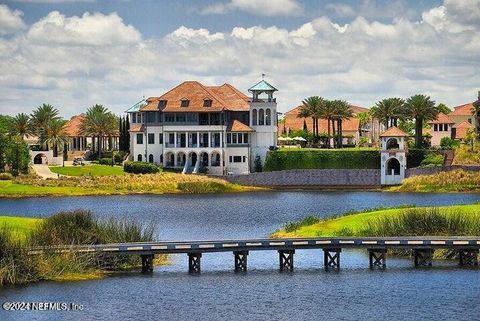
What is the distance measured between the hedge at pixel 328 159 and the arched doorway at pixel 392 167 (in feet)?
5.21

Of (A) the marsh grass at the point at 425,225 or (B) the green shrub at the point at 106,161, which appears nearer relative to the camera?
(A) the marsh grass at the point at 425,225

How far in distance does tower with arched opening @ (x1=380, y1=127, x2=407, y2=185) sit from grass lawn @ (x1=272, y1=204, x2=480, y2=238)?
6740 centimetres

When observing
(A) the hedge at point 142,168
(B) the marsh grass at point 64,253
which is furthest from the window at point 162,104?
(B) the marsh grass at point 64,253

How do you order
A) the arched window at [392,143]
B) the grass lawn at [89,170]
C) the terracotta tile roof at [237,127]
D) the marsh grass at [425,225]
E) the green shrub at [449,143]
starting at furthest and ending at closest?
1. the green shrub at [449,143]
2. the terracotta tile roof at [237,127]
3. the arched window at [392,143]
4. the grass lawn at [89,170]
5. the marsh grass at [425,225]

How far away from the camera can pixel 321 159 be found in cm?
16000

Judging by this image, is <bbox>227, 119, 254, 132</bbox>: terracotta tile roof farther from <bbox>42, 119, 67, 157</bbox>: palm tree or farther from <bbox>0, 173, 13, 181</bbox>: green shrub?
A: <bbox>0, 173, 13, 181</bbox>: green shrub

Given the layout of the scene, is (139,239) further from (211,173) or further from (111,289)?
(211,173)

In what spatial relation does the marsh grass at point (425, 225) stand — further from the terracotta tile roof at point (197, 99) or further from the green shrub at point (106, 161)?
the green shrub at point (106, 161)

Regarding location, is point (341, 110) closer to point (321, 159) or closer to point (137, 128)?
point (321, 159)

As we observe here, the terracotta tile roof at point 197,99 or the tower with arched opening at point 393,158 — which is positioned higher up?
the terracotta tile roof at point 197,99

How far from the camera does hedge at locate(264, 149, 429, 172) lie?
159 metres

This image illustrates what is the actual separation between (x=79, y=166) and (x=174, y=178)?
16502 millimetres

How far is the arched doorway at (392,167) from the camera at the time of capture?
15738 cm

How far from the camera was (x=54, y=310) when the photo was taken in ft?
194
